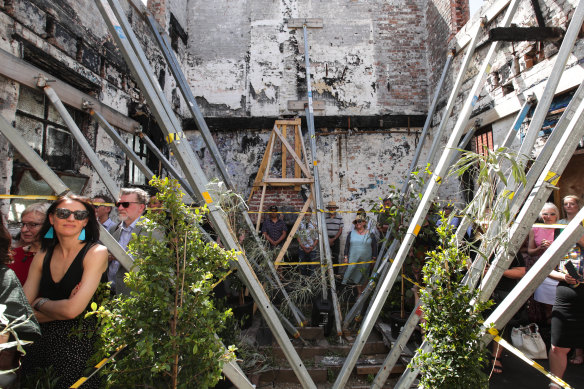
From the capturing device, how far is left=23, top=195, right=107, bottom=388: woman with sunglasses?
1.83m

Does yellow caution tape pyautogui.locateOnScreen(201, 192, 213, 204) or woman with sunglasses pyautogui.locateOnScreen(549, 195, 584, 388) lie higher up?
yellow caution tape pyautogui.locateOnScreen(201, 192, 213, 204)

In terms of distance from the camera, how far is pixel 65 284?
1889mm

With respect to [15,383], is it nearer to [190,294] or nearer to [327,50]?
[190,294]

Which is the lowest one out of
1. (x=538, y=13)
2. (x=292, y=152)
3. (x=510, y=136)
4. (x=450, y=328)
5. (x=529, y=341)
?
(x=529, y=341)

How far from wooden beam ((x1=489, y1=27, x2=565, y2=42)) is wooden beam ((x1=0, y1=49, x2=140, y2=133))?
16.4 feet

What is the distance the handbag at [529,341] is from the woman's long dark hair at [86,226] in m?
3.81

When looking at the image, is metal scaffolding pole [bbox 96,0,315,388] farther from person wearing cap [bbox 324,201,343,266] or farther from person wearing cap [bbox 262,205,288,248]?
person wearing cap [bbox 324,201,343,266]

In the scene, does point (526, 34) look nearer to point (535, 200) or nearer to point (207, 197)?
point (535, 200)

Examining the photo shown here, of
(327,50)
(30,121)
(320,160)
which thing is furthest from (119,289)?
(327,50)

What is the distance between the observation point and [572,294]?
2.62 metres

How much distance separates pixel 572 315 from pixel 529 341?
75 centimetres

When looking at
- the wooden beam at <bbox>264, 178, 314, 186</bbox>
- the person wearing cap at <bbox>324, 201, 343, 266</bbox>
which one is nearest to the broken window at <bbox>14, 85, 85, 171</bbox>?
the wooden beam at <bbox>264, 178, 314, 186</bbox>

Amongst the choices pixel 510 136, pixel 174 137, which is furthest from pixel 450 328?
pixel 510 136

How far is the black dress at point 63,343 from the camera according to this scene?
72.0 inches
